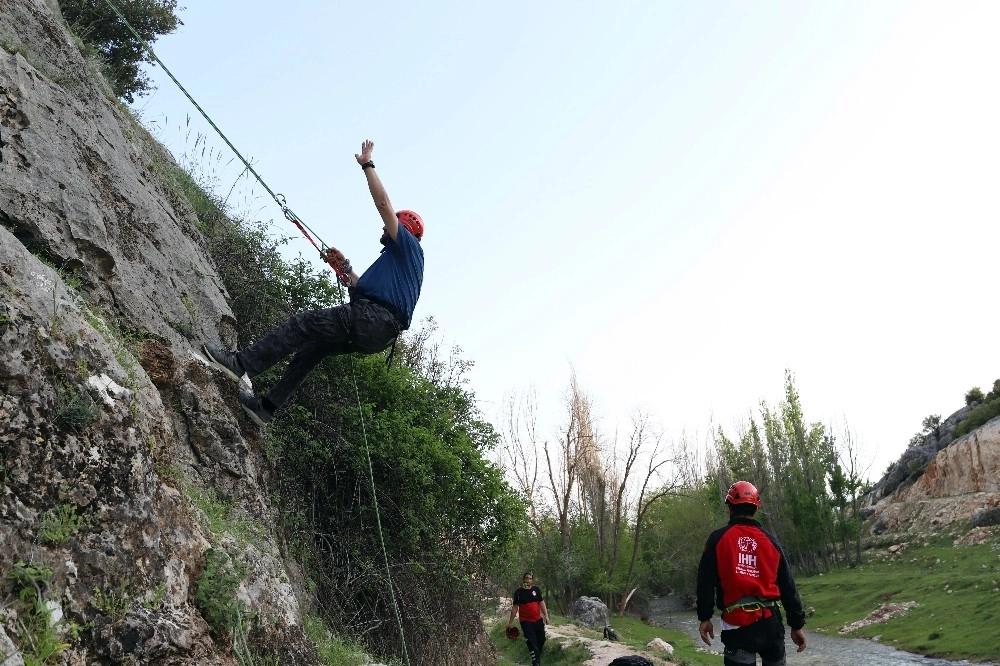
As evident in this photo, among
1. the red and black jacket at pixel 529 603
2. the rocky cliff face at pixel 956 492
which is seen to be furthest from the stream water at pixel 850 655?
the rocky cliff face at pixel 956 492

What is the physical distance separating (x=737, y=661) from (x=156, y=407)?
418cm

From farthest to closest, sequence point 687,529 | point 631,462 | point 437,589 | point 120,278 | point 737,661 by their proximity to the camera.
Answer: point 687,529 < point 631,462 < point 437,589 < point 120,278 < point 737,661

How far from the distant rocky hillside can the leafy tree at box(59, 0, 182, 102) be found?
127 ft

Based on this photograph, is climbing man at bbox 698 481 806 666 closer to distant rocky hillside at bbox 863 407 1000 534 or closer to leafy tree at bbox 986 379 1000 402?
distant rocky hillside at bbox 863 407 1000 534

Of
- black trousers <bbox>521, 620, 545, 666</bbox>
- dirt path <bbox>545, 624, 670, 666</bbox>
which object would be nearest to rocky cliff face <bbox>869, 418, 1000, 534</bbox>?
dirt path <bbox>545, 624, 670, 666</bbox>

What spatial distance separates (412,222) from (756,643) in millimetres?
4172

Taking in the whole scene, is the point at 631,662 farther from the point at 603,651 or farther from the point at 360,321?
the point at 603,651

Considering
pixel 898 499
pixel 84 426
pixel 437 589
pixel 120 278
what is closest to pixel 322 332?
pixel 120 278

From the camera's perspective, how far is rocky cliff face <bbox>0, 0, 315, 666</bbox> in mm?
3613

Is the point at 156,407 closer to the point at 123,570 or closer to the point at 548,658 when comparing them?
the point at 123,570

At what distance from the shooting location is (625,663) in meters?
5.39

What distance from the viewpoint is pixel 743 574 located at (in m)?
5.29

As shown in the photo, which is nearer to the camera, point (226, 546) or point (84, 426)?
point (84, 426)

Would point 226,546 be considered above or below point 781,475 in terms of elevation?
below
